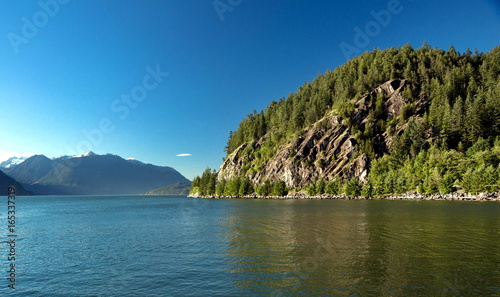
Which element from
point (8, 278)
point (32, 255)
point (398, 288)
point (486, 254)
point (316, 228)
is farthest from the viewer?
point (316, 228)

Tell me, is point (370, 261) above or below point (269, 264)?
above

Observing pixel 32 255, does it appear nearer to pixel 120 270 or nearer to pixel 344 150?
pixel 120 270

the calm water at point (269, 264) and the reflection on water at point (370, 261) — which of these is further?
the calm water at point (269, 264)

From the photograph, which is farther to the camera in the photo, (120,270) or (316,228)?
(316,228)

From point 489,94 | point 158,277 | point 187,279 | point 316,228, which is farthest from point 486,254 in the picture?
point 489,94

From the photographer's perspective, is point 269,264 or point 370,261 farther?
point 269,264

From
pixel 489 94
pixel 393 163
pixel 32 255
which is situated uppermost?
pixel 489 94

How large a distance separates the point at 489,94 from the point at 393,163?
7528 cm

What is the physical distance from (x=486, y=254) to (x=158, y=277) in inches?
1252

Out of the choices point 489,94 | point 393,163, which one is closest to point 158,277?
point 393,163

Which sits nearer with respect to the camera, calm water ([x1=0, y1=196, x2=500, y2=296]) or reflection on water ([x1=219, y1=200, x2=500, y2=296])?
reflection on water ([x1=219, y1=200, x2=500, y2=296])

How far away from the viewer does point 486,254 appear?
1098 inches

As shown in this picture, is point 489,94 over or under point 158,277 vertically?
over

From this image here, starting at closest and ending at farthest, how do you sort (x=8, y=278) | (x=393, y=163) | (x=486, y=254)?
(x=8, y=278) < (x=486, y=254) < (x=393, y=163)
